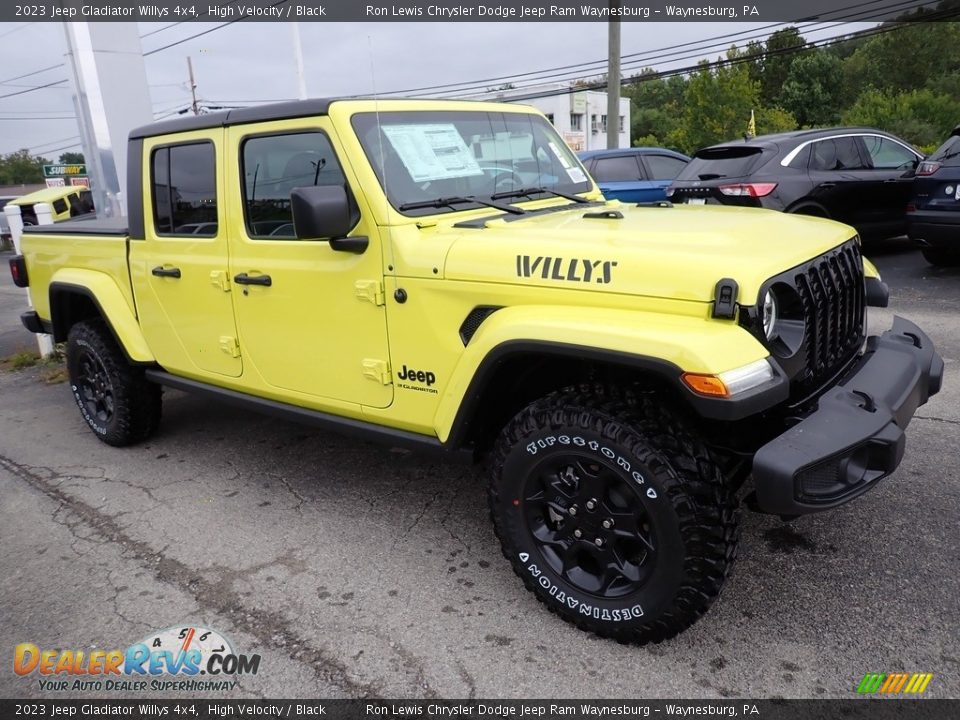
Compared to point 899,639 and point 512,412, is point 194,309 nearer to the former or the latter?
point 512,412

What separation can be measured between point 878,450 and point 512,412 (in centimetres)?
135

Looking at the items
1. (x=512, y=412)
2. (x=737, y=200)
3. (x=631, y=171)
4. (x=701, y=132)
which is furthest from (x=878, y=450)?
(x=701, y=132)

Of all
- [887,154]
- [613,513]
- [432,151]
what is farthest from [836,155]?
[613,513]

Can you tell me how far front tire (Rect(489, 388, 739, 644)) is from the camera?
2.30 m

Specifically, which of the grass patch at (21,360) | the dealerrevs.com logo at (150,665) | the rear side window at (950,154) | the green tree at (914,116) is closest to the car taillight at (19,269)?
the grass patch at (21,360)

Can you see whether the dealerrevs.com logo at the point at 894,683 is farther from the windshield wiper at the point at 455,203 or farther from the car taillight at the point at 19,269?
the car taillight at the point at 19,269

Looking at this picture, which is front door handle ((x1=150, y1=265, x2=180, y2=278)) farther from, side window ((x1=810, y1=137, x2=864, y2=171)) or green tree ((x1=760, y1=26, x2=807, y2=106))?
green tree ((x1=760, y1=26, x2=807, y2=106))

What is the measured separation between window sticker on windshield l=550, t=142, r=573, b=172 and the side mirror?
56.2 inches

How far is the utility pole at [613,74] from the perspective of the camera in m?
15.6

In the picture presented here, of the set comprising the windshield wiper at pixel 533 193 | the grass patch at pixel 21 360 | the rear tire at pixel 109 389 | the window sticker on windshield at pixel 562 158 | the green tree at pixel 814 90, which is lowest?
the grass patch at pixel 21 360

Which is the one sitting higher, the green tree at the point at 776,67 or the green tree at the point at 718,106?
the green tree at the point at 776,67

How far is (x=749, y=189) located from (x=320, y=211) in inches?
248

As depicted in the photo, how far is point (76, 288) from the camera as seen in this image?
14.9ft

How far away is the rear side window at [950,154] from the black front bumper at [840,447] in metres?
5.95
